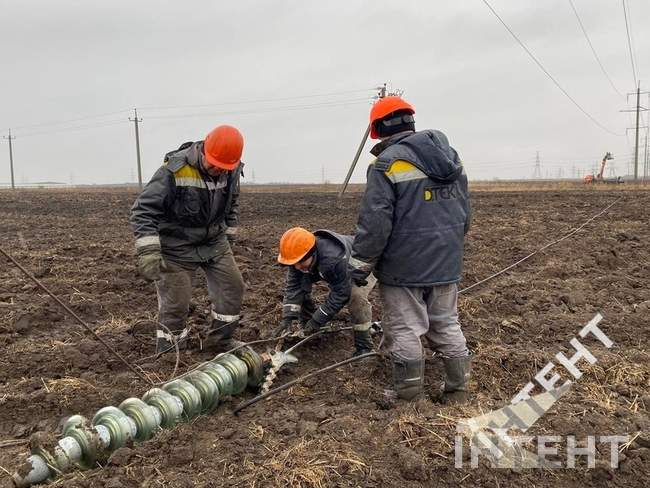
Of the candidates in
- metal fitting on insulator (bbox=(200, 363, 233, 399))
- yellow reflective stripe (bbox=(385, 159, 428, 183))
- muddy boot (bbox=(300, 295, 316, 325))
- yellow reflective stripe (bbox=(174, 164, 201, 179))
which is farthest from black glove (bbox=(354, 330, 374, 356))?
yellow reflective stripe (bbox=(174, 164, 201, 179))

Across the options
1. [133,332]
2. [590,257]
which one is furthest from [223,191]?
[590,257]

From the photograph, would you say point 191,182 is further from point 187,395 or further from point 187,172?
point 187,395

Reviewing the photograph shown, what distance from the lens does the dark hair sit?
3.90m

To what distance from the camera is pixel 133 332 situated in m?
5.72

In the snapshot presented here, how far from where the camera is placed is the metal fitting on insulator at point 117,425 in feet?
10.4

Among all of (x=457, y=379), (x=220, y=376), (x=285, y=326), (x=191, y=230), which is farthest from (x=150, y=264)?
(x=457, y=379)

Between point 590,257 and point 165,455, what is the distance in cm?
793

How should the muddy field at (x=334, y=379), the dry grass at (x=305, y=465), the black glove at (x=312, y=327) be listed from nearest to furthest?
the dry grass at (x=305, y=465), the muddy field at (x=334, y=379), the black glove at (x=312, y=327)

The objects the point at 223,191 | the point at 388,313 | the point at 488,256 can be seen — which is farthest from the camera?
the point at 488,256

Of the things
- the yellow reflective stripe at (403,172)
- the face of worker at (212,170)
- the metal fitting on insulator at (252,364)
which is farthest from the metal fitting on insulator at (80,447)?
the yellow reflective stripe at (403,172)

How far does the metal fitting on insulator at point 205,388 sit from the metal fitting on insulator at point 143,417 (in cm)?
44

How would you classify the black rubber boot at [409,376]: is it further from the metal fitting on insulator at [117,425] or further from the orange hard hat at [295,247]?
the metal fitting on insulator at [117,425]

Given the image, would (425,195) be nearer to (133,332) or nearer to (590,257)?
(133,332)

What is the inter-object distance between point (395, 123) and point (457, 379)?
1953 millimetres
